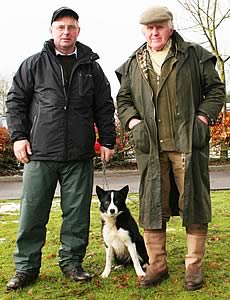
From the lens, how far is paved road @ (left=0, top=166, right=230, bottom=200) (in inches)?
470

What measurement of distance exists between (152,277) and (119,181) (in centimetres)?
905

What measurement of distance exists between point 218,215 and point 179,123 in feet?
12.6

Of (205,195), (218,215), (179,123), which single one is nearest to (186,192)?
(205,195)

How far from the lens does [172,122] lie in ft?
14.1

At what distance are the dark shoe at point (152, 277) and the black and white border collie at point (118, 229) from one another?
200mm

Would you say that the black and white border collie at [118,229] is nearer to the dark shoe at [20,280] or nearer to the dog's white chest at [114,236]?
the dog's white chest at [114,236]

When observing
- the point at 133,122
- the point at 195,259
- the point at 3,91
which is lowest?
the point at 195,259

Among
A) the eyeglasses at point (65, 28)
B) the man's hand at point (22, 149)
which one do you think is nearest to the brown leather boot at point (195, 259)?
the man's hand at point (22, 149)

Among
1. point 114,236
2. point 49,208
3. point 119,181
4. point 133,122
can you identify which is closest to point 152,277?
Result: point 114,236

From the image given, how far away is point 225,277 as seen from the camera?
4.65 m

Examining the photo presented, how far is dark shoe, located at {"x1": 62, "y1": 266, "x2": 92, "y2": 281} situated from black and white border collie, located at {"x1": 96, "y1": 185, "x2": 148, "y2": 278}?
0.20 metres

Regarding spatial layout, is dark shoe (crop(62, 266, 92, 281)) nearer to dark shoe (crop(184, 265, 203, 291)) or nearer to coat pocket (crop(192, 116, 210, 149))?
dark shoe (crop(184, 265, 203, 291))

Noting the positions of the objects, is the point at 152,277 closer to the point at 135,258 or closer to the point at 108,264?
the point at 135,258

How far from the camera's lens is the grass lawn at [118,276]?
4305mm
